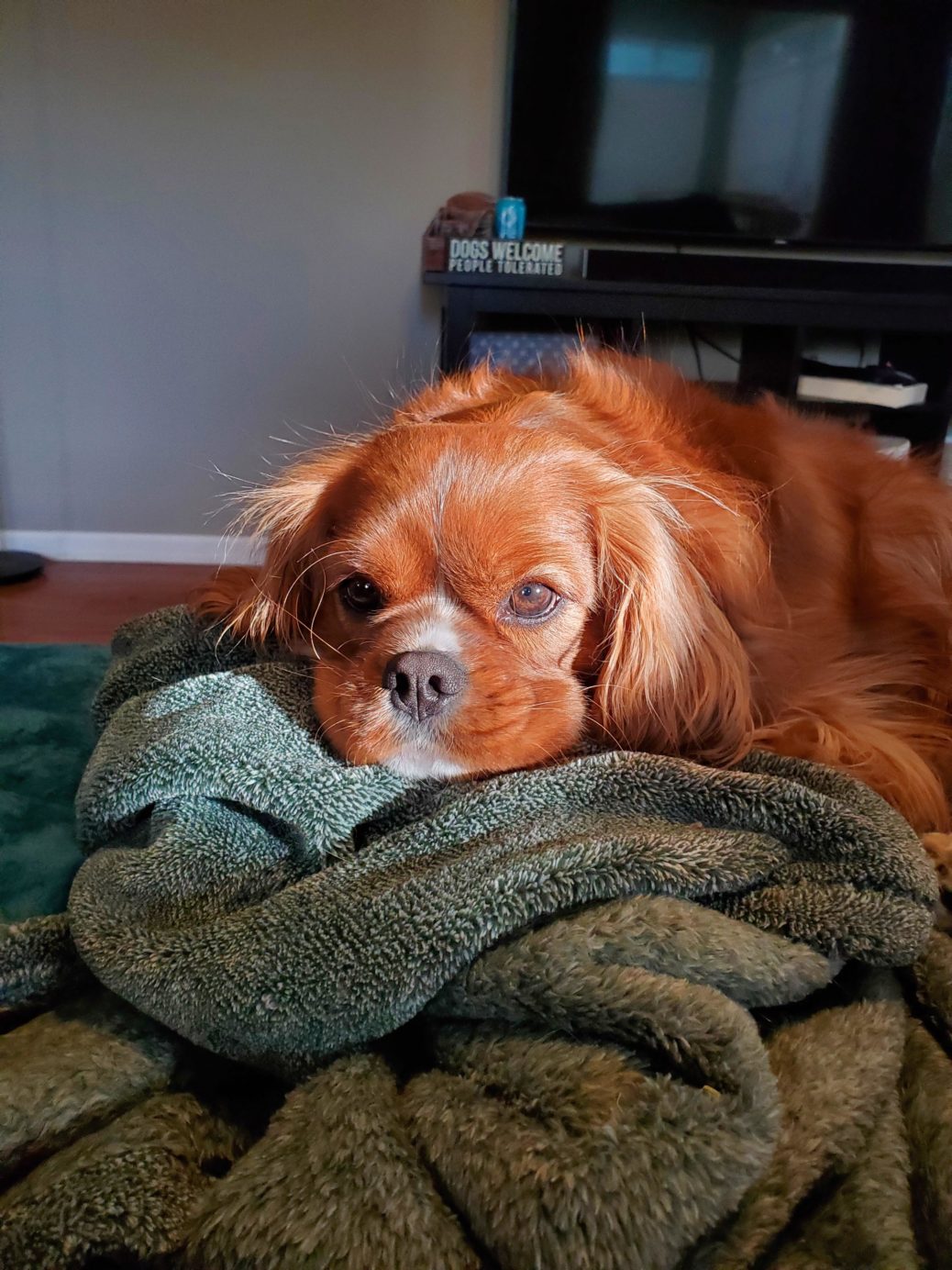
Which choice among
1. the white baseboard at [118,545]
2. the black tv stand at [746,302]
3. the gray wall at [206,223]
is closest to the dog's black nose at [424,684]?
the black tv stand at [746,302]

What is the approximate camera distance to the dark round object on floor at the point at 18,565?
340 centimetres

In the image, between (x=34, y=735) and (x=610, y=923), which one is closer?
(x=610, y=923)

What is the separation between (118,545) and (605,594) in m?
3.11

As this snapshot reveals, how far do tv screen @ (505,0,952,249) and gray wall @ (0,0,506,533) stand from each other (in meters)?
0.22

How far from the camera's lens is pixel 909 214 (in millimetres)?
3547

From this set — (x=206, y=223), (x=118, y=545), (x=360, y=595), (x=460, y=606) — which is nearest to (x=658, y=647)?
(x=460, y=606)

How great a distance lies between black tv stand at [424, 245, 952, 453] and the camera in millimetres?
3039

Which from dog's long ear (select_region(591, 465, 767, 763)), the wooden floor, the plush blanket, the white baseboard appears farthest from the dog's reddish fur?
the white baseboard

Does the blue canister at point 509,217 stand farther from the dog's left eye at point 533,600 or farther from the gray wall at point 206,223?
the dog's left eye at point 533,600

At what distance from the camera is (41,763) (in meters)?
1.58

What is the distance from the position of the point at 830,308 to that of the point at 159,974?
3051 millimetres

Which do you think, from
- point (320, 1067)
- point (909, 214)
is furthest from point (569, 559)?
point (909, 214)

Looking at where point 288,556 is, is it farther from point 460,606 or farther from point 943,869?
point 943,869

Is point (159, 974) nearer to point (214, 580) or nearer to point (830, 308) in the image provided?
point (214, 580)
